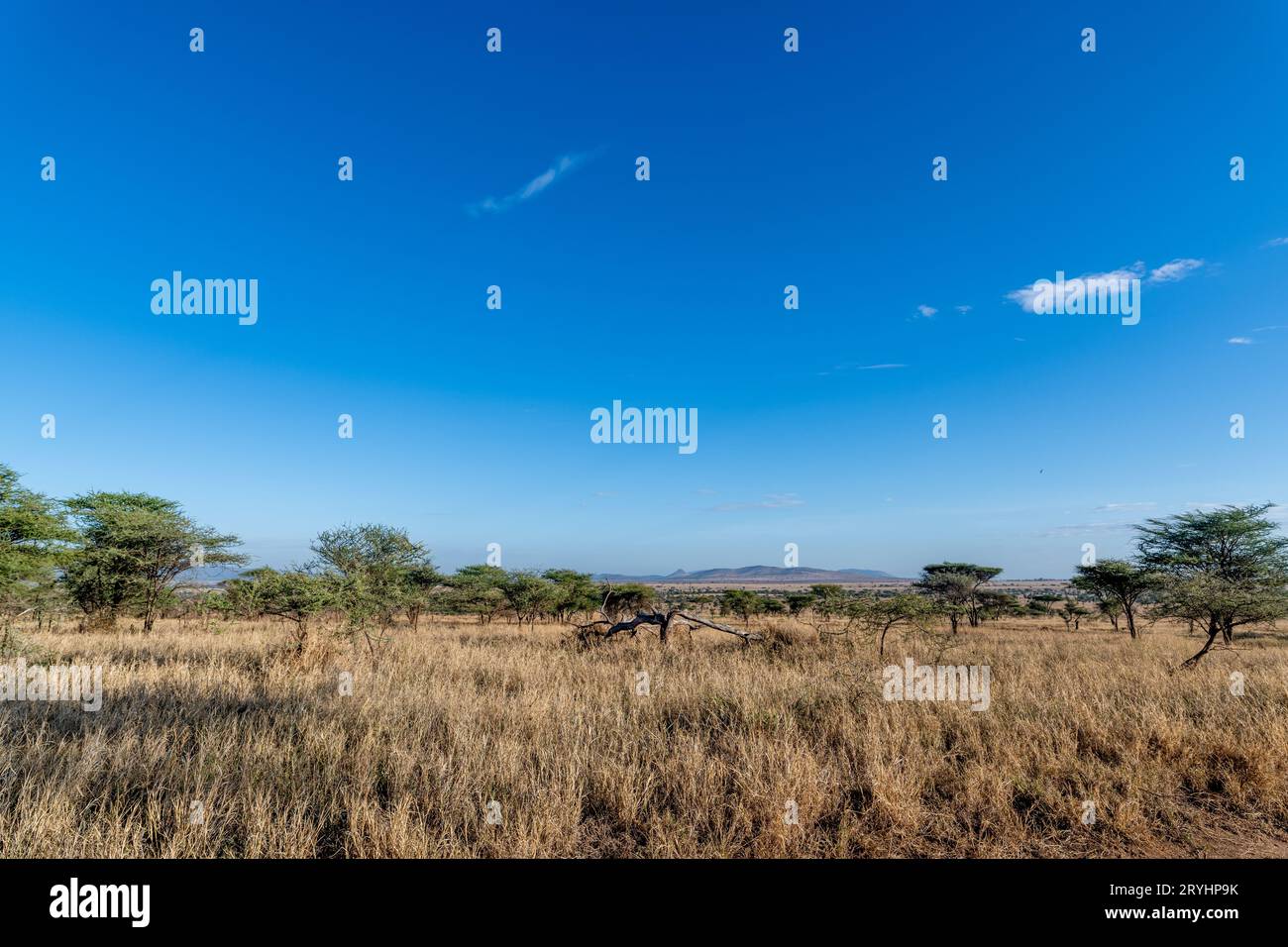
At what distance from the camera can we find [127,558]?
21.0m

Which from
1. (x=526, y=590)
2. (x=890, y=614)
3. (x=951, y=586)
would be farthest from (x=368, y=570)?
(x=951, y=586)

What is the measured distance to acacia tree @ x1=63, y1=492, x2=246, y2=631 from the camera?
20.3m

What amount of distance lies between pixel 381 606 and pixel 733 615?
36.9 metres

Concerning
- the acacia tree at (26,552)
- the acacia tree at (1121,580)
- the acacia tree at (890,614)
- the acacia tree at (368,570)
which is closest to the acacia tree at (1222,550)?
the acacia tree at (1121,580)

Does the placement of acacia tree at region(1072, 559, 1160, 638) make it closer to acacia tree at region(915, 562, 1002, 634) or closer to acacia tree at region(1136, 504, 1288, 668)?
acacia tree at region(1136, 504, 1288, 668)

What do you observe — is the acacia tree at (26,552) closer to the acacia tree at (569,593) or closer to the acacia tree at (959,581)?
the acacia tree at (569,593)

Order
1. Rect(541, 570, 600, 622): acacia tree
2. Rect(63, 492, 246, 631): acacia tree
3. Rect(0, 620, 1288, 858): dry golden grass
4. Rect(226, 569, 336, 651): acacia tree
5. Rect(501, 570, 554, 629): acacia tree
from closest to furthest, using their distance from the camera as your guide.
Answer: Rect(0, 620, 1288, 858): dry golden grass → Rect(226, 569, 336, 651): acacia tree → Rect(63, 492, 246, 631): acacia tree → Rect(501, 570, 554, 629): acacia tree → Rect(541, 570, 600, 622): acacia tree

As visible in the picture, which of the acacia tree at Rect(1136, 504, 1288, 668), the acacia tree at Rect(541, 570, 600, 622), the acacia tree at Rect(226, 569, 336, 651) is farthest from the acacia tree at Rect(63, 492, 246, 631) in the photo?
the acacia tree at Rect(1136, 504, 1288, 668)

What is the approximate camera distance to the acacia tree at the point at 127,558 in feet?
66.5

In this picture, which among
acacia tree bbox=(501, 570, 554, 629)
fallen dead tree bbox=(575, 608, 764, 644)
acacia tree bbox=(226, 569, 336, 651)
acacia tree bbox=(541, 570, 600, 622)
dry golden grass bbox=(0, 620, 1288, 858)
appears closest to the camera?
dry golden grass bbox=(0, 620, 1288, 858)

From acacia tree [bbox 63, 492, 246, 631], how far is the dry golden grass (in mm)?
18513
